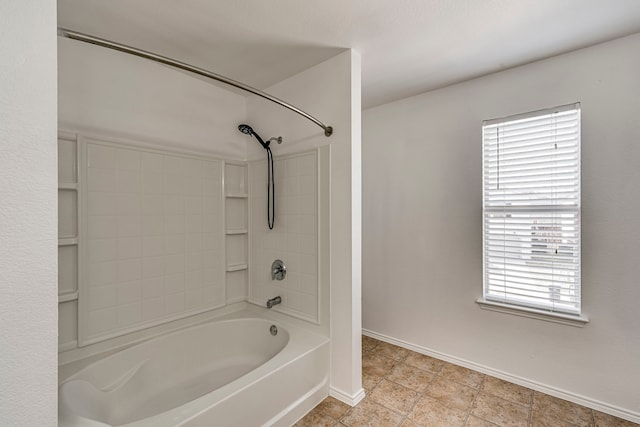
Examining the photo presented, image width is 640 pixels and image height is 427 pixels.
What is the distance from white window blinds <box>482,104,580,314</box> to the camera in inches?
76.0

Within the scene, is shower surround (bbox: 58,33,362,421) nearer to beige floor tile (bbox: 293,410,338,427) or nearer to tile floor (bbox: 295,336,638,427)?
beige floor tile (bbox: 293,410,338,427)

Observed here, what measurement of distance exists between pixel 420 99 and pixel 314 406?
8.81 feet

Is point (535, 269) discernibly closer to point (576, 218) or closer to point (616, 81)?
point (576, 218)

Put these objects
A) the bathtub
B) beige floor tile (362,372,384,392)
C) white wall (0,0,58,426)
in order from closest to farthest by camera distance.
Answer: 1. white wall (0,0,58,426)
2. the bathtub
3. beige floor tile (362,372,384,392)

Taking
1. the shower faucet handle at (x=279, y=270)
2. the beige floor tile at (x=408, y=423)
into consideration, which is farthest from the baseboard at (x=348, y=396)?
the shower faucet handle at (x=279, y=270)

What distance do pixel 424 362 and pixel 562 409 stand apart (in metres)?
0.92

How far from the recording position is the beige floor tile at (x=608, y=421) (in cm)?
172

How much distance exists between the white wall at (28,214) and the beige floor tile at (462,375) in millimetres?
2429

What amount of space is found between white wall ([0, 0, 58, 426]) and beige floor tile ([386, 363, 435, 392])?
210cm

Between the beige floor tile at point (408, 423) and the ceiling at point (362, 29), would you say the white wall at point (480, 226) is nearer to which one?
the ceiling at point (362, 29)

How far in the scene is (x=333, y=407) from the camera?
1885 millimetres

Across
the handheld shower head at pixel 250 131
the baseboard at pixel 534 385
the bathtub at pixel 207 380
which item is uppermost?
the handheld shower head at pixel 250 131

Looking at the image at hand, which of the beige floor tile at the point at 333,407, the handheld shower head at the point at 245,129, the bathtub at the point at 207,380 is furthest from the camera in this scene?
the handheld shower head at the point at 245,129

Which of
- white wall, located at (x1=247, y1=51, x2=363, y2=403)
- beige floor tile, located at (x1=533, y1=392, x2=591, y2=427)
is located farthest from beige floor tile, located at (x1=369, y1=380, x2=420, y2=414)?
beige floor tile, located at (x1=533, y1=392, x2=591, y2=427)
